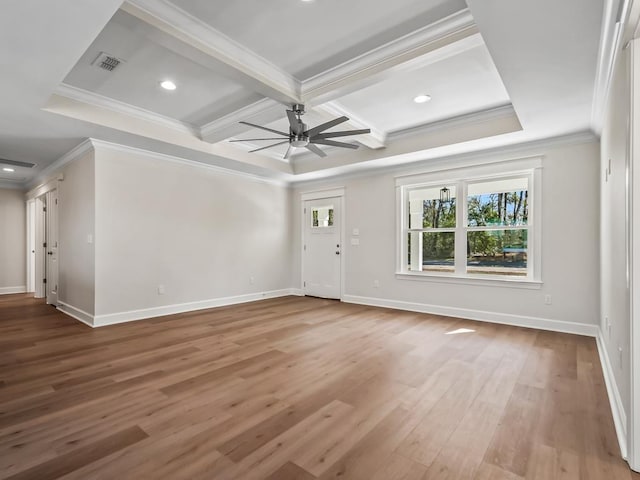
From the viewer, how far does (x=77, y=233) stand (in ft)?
15.6

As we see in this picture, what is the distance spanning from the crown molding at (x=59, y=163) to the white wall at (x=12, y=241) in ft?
1.56

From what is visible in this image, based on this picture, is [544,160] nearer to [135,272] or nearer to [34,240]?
[135,272]

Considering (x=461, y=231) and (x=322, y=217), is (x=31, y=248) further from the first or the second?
(x=461, y=231)

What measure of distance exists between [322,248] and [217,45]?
178 inches

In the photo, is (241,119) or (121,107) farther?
(241,119)

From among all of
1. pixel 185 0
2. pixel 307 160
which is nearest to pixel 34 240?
pixel 307 160

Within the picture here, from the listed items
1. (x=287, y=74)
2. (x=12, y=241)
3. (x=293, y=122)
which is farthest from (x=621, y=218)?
(x=12, y=241)

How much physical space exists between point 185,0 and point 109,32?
0.77 meters

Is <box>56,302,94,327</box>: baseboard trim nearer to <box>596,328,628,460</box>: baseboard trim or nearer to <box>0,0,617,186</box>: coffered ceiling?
<box>0,0,617,186</box>: coffered ceiling

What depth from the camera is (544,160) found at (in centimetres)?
425

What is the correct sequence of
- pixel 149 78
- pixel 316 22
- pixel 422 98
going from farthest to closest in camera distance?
pixel 422 98 → pixel 149 78 → pixel 316 22

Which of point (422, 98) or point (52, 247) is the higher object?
point (422, 98)

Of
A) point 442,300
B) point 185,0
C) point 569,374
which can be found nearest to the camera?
point 185,0

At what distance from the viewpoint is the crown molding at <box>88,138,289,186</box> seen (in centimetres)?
432
